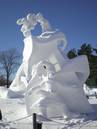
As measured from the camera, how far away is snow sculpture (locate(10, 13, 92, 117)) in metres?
16.4

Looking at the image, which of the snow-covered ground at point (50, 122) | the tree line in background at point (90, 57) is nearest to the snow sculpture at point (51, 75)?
the snow-covered ground at point (50, 122)

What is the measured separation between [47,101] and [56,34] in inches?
207

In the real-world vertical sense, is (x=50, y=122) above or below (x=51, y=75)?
below

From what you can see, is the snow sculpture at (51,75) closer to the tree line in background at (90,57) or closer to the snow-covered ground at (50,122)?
the snow-covered ground at (50,122)

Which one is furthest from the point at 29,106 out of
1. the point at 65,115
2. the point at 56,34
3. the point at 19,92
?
the point at 19,92

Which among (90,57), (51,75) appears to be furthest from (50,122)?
(90,57)

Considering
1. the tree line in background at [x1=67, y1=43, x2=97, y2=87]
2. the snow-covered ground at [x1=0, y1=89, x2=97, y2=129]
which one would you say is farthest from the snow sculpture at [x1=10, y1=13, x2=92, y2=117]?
the tree line in background at [x1=67, y1=43, x2=97, y2=87]

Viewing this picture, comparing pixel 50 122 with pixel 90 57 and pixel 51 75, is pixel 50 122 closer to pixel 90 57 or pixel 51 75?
pixel 51 75

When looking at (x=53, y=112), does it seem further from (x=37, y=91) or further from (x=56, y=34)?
(x=56, y=34)

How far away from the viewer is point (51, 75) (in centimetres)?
1717

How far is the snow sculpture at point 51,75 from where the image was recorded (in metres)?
16.4

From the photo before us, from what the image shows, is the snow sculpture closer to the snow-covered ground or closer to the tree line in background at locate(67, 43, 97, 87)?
the snow-covered ground

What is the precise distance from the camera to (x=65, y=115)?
1590 centimetres

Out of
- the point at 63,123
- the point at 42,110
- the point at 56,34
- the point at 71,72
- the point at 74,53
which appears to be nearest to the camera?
the point at 63,123
